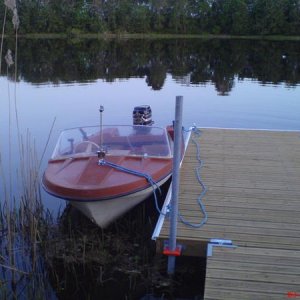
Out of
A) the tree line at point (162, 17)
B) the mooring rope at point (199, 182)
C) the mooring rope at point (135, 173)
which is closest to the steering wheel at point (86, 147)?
Answer: the mooring rope at point (135, 173)

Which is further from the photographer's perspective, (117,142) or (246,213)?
(117,142)

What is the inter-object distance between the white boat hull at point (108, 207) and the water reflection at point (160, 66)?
15.2 m

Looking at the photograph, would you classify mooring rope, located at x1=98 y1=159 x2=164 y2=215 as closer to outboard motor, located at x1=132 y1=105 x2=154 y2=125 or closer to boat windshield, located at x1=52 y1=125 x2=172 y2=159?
boat windshield, located at x1=52 y1=125 x2=172 y2=159

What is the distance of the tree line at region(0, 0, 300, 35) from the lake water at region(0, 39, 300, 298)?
62.8ft

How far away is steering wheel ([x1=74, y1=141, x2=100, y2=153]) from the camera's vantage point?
700 cm

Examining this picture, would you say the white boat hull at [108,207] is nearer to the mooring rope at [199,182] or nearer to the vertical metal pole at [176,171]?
the mooring rope at [199,182]

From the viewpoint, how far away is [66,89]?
21.0 metres

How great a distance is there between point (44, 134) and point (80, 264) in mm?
7809

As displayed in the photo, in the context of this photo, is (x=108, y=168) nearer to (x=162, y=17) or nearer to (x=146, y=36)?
(x=146, y=36)

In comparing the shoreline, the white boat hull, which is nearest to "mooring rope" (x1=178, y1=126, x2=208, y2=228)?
the white boat hull

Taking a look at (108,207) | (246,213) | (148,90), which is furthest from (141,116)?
(148,90)

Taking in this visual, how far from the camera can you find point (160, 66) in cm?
2931

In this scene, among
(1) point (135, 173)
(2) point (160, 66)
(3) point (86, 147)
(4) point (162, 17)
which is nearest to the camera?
(1) point (135, 173)

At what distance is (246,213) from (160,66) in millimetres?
23958
